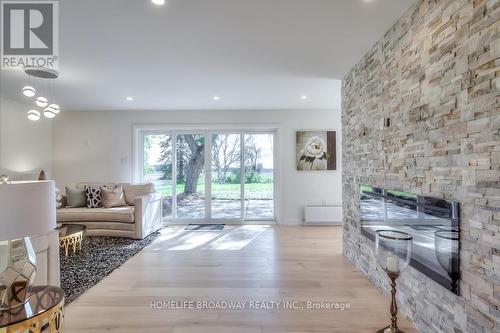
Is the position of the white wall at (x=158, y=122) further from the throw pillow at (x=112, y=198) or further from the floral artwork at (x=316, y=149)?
the throw pillow at (x=112, y=198)

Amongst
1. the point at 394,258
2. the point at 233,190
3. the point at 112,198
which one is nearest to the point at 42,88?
the point at 112,198

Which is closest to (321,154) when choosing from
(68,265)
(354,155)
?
(354,155)

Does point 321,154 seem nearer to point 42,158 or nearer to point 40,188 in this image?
point 40,188

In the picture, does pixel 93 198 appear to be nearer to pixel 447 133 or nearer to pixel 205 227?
pixel 205 227

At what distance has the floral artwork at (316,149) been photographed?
5453 mm

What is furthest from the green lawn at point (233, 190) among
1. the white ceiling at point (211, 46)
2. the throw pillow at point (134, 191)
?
the white ceiling at point (211, 46)

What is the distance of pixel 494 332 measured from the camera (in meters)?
1.32

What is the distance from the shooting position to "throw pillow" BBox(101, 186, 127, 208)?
4.70 metres

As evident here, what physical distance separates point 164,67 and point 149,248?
260cm

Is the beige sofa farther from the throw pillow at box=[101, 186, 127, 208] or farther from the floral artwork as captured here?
the floral artwork

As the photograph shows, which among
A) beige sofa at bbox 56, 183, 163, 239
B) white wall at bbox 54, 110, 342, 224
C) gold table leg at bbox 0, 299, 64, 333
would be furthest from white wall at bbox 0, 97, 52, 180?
gold table leg at bbox 0, 299, 64, 333

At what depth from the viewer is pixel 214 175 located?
5641mm
